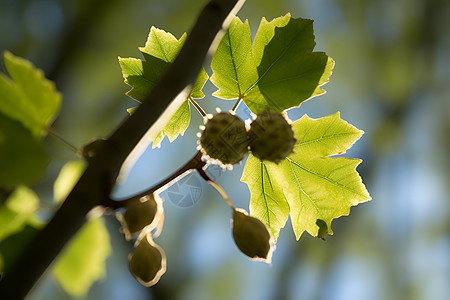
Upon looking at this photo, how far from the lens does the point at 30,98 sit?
624mm

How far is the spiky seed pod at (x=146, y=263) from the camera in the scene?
2.53ft

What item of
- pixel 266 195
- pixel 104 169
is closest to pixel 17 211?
pixel 266 195

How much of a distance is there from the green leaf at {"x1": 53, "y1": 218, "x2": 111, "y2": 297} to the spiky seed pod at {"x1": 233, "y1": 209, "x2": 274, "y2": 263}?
0.59 meters

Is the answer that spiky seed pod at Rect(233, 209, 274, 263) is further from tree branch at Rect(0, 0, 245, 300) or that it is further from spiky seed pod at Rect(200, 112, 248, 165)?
tree branch at Rect(0, 0, 245, 300)

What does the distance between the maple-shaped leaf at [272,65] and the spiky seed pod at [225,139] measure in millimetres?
131

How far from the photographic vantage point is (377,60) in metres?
4.83

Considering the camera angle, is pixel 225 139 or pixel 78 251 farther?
pixel 78 251

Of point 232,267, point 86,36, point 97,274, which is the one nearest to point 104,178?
point 97,274

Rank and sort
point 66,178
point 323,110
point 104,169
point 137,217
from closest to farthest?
point 104,169 < point 137,217 < point 66,178 < point 323,110

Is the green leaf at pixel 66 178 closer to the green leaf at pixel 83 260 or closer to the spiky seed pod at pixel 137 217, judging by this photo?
the green leaf at pixel 83 260

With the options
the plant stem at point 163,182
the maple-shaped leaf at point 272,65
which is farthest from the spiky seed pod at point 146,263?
the maple-shaped leaf at point 272,65

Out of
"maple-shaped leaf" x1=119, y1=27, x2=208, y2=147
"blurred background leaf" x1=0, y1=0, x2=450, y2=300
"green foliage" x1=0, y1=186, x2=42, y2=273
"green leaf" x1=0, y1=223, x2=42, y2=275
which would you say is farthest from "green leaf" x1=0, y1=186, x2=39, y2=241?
"blurred background leaf" x1=0, y1=0, x2=450, y2=300

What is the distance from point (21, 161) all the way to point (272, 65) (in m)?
0.49

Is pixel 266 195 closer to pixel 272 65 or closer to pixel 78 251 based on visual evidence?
pixel 272 65
